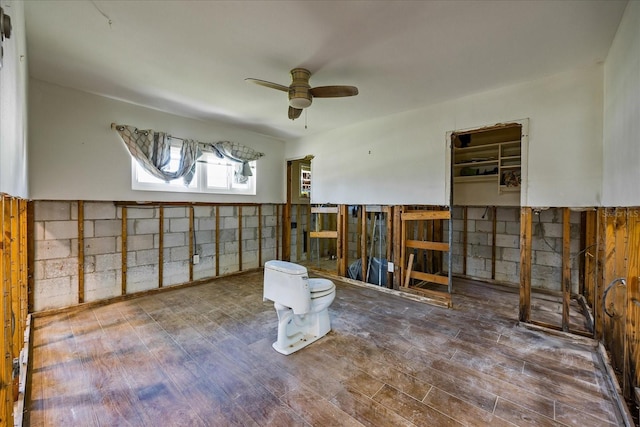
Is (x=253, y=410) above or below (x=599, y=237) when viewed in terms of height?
below

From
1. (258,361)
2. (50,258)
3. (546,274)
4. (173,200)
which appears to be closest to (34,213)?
(50,258)

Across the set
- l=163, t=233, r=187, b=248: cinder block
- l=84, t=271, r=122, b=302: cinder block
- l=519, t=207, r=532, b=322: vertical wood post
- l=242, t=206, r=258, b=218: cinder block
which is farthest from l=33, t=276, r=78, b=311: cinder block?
l=519, t=207, r=532, b=322: vertical wood post

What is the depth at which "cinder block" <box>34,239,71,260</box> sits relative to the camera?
9.33 ft

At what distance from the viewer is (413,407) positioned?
165 centimetres

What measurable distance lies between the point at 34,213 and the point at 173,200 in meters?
1.37

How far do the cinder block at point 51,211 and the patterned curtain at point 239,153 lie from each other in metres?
1.89

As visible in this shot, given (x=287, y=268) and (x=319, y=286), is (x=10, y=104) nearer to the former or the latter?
(x=287, y=268)

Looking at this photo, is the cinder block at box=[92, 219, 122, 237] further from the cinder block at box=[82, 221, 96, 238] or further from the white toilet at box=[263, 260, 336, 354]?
the white toilet at box=[263, 260, 336, 354]

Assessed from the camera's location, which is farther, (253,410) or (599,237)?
(599,237)

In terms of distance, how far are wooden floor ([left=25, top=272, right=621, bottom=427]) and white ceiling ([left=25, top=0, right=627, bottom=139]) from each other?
2.47m

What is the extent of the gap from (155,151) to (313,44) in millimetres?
2522

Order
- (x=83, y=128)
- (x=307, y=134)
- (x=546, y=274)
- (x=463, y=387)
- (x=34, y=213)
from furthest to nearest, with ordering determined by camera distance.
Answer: (x=307, y=134), (x=546, y=274), (x=83, y=128), (x=34, y=213), (x=463, y=387)

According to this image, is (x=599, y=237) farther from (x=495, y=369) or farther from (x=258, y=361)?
(x=258, y=361)

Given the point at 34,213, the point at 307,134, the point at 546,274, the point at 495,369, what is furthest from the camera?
the point at 307,134
